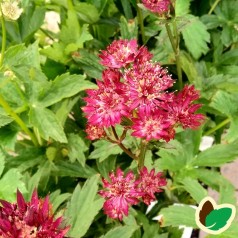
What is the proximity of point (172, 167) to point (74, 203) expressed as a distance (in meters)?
0.31

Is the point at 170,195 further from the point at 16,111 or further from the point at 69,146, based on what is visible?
the point at 16,111

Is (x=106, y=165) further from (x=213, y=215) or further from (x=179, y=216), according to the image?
(x=213, y=215)

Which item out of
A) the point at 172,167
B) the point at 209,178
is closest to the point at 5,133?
the point at 172,167

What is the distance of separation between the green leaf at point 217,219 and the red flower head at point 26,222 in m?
0.27

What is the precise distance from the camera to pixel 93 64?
128 cm

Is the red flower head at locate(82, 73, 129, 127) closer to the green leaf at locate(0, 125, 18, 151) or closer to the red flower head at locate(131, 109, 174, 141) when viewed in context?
the red flower head at locate(131, 109, 174, 141)

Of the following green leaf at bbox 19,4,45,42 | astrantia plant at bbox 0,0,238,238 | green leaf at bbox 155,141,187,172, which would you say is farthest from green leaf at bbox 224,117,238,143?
green leaf at bbox 19,4,45,42

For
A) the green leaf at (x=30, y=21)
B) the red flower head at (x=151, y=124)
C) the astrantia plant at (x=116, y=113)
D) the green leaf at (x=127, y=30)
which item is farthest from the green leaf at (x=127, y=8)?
the red flower head at (x=151, y=124)

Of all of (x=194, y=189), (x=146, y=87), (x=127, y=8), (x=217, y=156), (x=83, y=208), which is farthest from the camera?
(x=127, y=8)

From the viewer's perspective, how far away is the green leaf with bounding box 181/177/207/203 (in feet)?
3.74

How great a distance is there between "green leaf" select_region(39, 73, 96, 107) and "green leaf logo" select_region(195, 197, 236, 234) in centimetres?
39

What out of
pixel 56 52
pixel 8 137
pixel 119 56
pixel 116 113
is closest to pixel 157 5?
pixel 119 56

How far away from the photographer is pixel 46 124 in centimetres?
111

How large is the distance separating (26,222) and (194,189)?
0.57 meters
